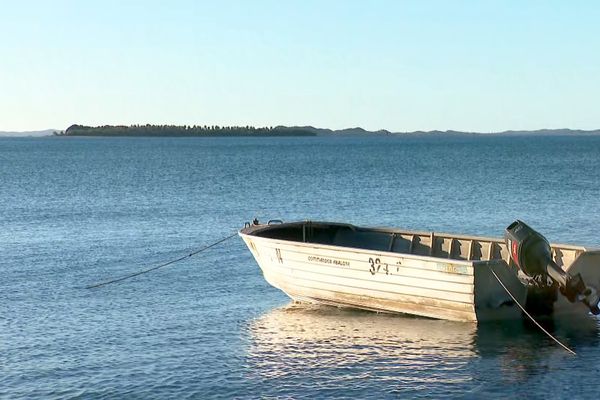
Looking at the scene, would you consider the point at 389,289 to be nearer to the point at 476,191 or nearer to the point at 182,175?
the point at 476,191

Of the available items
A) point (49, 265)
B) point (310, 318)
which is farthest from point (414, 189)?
point (310, 318)

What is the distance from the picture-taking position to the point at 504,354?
17375mm

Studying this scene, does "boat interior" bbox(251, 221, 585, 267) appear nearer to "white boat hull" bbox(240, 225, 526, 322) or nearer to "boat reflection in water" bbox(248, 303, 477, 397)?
"white boat hull" bbox(240, 225, 526, 322)

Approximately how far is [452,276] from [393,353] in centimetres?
221

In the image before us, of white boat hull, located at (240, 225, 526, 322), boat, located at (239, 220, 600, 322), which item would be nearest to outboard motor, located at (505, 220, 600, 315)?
boat, located at (239, 220, 600, 322)

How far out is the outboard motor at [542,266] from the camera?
18703 millimetres

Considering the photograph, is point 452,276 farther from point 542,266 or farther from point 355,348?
point 355,348

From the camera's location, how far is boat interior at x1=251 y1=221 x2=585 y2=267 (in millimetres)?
22359

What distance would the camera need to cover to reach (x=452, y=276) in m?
18.8

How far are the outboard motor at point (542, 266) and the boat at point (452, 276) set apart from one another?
19mm

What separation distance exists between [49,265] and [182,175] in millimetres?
57900

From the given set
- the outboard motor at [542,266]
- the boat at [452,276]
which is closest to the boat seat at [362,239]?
the boat at [452,276]

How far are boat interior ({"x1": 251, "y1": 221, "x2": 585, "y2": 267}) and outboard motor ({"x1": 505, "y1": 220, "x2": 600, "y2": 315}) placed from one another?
1.67 meters

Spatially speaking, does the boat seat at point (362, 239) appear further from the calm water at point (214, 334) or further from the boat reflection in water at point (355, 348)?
the boat reflection in water at point (355, 348)
